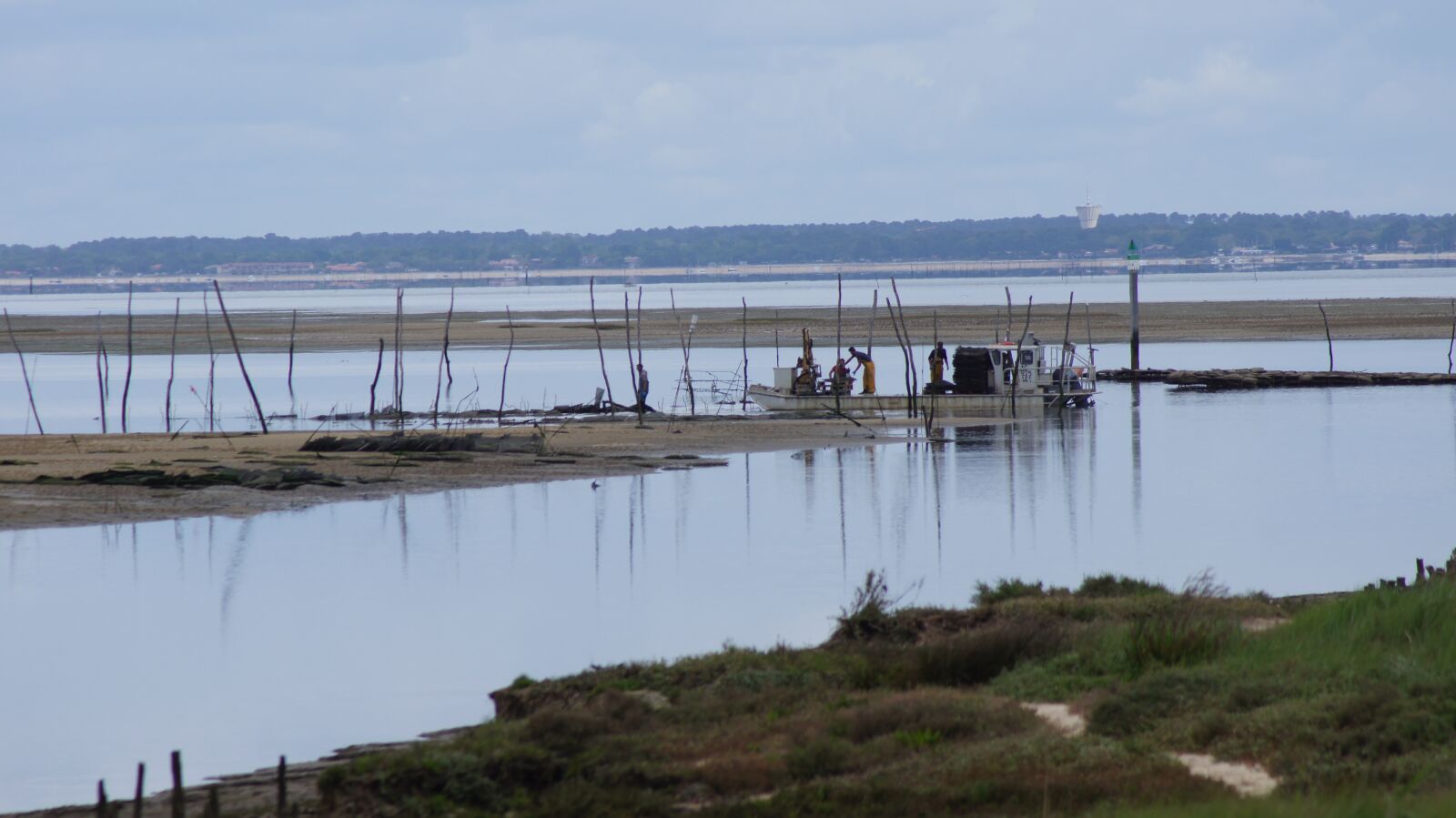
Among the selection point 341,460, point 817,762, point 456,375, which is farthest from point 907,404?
point 817,762

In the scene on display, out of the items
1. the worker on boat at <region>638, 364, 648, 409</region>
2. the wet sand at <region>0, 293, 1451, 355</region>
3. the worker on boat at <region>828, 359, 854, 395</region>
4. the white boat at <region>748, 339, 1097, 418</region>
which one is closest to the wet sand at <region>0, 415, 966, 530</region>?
the worker on boat at <region>638, 364, 648, 409</region>

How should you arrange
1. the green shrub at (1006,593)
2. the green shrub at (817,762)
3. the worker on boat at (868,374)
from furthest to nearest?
the worker on boat at (868,374) → the green shrub at (1006,593) → the green shrub at (817,762)

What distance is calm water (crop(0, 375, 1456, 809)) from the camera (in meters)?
13.2

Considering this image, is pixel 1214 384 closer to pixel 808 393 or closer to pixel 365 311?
pixel 808 393

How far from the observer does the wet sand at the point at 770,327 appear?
70.7 m

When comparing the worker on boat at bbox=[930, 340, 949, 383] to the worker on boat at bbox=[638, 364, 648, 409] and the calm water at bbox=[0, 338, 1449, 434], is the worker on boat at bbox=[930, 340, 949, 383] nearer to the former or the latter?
the calm water at bbox=[0, 338, 1449, 434]

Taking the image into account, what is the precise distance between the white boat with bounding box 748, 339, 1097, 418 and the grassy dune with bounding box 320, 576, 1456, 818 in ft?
85.2

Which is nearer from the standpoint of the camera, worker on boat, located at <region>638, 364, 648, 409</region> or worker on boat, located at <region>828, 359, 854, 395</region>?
worker on boat, located at <region>638, 364, 648, 409</region>

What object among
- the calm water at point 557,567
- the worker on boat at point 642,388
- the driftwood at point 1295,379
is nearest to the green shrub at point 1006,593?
the calm water at point 557,567

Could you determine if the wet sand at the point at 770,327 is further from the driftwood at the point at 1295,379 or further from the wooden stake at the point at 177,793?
the wooden stake at the point at 177,793

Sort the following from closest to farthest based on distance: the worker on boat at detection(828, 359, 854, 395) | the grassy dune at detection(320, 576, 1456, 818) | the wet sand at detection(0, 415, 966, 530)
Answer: the grassy dune at detection(320, 576, 1456, 818), the wet sand at detection(0, 415, 966, 530), the worker on boat at detection(828, 359, 854, 395)

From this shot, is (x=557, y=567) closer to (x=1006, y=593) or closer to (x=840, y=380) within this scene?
(x=1006, y=593)

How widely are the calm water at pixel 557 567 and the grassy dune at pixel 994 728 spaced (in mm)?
2590

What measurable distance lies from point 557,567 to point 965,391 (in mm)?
20067
